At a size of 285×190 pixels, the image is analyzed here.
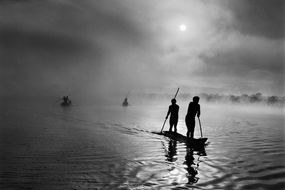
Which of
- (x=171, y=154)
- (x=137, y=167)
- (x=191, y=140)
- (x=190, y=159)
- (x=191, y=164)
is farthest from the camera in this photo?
(x=191, y=140)

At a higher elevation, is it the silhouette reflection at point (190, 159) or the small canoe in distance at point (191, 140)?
the small canoe in distance at point (191, 140)

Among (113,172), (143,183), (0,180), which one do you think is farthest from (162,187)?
(0,180)

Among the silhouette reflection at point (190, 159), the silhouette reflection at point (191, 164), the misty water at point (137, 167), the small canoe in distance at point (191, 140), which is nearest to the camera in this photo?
the misty water at point (137, 167)

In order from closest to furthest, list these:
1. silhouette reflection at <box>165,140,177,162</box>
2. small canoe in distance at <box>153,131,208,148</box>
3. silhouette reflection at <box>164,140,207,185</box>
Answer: silhouette reflection at <box>164,140,207,185</box> < silhouette reflection at <box>165,140,177,162</box> < small canoe in distance at <box>153,131,208,148</box>

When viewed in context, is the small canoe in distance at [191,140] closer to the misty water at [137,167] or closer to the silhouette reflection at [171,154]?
the misty water at [137,167]

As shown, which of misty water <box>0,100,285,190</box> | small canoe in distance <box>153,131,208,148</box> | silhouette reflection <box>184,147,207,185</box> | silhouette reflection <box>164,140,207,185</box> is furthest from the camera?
small canoe in distance <box>153,131,208,148</box>

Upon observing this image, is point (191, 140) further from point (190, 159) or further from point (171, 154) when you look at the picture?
point (190, 159)

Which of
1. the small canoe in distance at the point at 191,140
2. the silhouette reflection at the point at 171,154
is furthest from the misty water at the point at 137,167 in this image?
the small canoe in distance at the point at 191,140

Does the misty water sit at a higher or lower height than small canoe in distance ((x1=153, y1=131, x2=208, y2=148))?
lower

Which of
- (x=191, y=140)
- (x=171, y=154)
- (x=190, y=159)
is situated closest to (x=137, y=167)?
(x=190, y=159)

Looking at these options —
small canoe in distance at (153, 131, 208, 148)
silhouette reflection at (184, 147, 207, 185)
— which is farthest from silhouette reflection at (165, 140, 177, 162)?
small canoe in distance at (153, 131, 208, 148)

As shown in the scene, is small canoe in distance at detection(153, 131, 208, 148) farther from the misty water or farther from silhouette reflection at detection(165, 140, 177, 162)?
silhouette reflection at detection(165, 140, 177, 162)

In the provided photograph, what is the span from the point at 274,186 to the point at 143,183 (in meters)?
3.93

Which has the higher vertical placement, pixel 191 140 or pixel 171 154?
pixel 191 140
